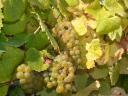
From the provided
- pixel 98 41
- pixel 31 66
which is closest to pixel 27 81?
pixel 31 66

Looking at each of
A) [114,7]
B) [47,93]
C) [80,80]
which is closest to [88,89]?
[80,80]

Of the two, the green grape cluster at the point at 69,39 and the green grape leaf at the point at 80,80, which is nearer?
the green grape cluster at the point at 69,39

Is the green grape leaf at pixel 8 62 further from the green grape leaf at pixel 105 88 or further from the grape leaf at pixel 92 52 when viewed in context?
the green grape leaf at pixel 105 88

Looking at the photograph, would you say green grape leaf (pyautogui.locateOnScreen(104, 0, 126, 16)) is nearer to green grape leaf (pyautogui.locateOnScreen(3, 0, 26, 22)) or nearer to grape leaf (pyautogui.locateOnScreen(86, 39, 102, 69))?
grape leaf (pyautogui.locateOnScreen(86, 39, 102, 69))

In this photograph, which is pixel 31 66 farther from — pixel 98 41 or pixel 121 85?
pixel 121 85

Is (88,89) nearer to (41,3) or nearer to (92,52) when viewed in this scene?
(92,52)

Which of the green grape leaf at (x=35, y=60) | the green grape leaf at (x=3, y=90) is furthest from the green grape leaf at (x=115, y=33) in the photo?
the green grape leaf at (x=3, y=90)
